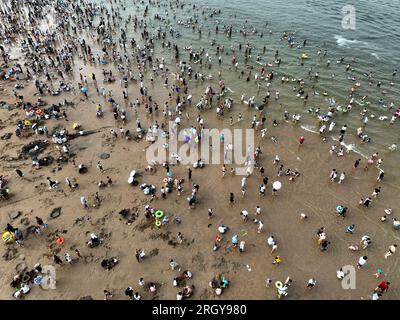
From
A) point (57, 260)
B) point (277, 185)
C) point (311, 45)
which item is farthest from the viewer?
point (311, 45)

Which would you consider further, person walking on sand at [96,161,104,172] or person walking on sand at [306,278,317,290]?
person walking on sand at [96,161,104,172]

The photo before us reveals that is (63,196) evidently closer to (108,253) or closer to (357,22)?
(108,253)

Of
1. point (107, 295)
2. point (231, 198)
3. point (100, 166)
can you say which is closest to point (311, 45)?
point (231, 198)

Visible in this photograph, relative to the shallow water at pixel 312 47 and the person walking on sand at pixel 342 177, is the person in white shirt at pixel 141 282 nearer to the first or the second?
the person walking on sand at pixel 342 177

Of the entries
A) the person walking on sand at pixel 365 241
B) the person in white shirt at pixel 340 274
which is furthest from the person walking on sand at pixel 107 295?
the person walking on sand at pixel 365 241

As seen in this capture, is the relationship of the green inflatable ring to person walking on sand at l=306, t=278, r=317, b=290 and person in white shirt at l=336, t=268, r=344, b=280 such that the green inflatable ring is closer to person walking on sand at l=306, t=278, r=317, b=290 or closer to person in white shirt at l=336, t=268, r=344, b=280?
person walking on sand at l=306, t=278, r=317, b=290

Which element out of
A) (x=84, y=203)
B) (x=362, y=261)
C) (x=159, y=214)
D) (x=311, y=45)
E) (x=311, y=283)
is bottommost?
(x=311, y=283)

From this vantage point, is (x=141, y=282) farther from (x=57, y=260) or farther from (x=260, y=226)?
(x=260, y=226)

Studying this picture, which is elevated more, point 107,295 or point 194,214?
point 194,214

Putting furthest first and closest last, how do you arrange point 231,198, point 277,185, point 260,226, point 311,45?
point 311,45 < point 277,185 < point 231,198 < point 260,226

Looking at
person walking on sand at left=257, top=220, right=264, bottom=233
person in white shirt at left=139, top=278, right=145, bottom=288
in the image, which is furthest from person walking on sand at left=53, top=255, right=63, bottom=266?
person walking on sand at left=257, top=220, right=264, bottom=233

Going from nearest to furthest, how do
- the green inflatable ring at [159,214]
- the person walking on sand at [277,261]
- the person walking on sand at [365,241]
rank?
the person walking on sand at [277,261] → the person walking on sand at [365,241] → the green inflatable ring at [159,214]
